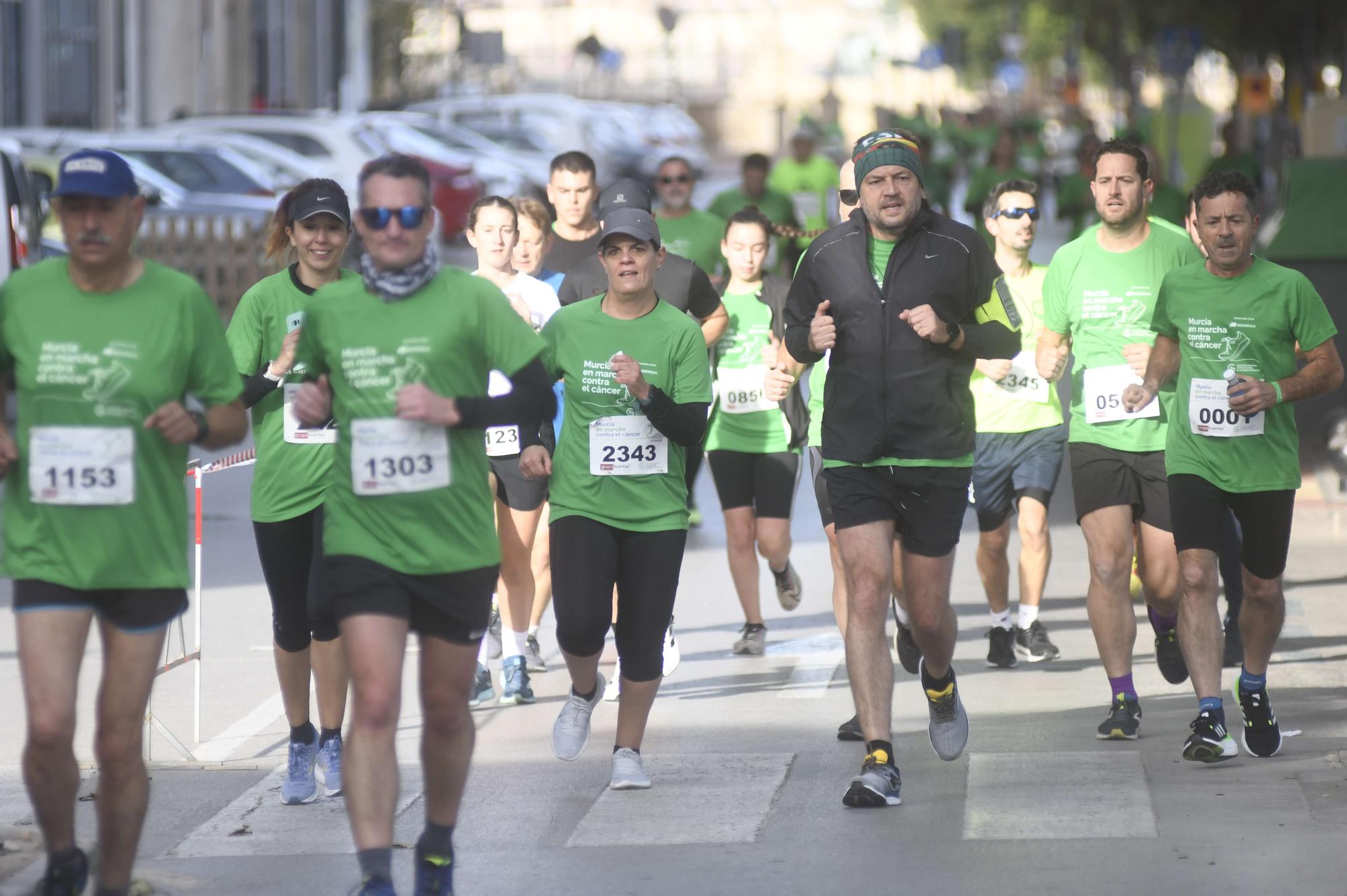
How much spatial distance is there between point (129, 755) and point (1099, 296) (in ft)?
13.2

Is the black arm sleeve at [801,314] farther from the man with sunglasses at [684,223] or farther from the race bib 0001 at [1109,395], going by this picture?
the man with sunglasses at [684,223]

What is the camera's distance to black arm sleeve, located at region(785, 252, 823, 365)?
732cm

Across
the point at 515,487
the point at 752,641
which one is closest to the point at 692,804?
the point at 515,487

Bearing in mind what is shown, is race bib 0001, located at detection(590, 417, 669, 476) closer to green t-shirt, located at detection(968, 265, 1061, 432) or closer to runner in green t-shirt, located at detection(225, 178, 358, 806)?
runner in green t-shirt, located at detection(225, 178, 358, 806)

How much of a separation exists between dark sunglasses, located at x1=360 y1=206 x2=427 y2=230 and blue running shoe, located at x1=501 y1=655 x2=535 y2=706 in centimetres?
351

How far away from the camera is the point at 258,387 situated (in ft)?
22.5

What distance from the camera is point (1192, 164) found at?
41.5 m

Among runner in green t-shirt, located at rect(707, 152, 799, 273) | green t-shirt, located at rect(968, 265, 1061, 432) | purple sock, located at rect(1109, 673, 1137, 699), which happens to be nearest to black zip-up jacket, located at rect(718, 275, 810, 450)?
green t-shirt, located at rect(968, 265, 1061, 432)

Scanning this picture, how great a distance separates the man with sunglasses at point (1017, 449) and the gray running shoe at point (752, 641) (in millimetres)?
993

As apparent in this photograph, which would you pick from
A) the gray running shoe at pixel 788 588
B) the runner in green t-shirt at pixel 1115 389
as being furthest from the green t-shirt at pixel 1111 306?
the gray running shoe at pixel 788 588

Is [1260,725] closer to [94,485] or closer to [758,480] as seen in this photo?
[758,480]

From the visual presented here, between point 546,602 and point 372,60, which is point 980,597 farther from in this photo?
point 372,60

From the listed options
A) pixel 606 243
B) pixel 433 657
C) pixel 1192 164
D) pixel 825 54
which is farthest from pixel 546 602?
pixel 825 54

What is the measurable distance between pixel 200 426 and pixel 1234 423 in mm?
3422
